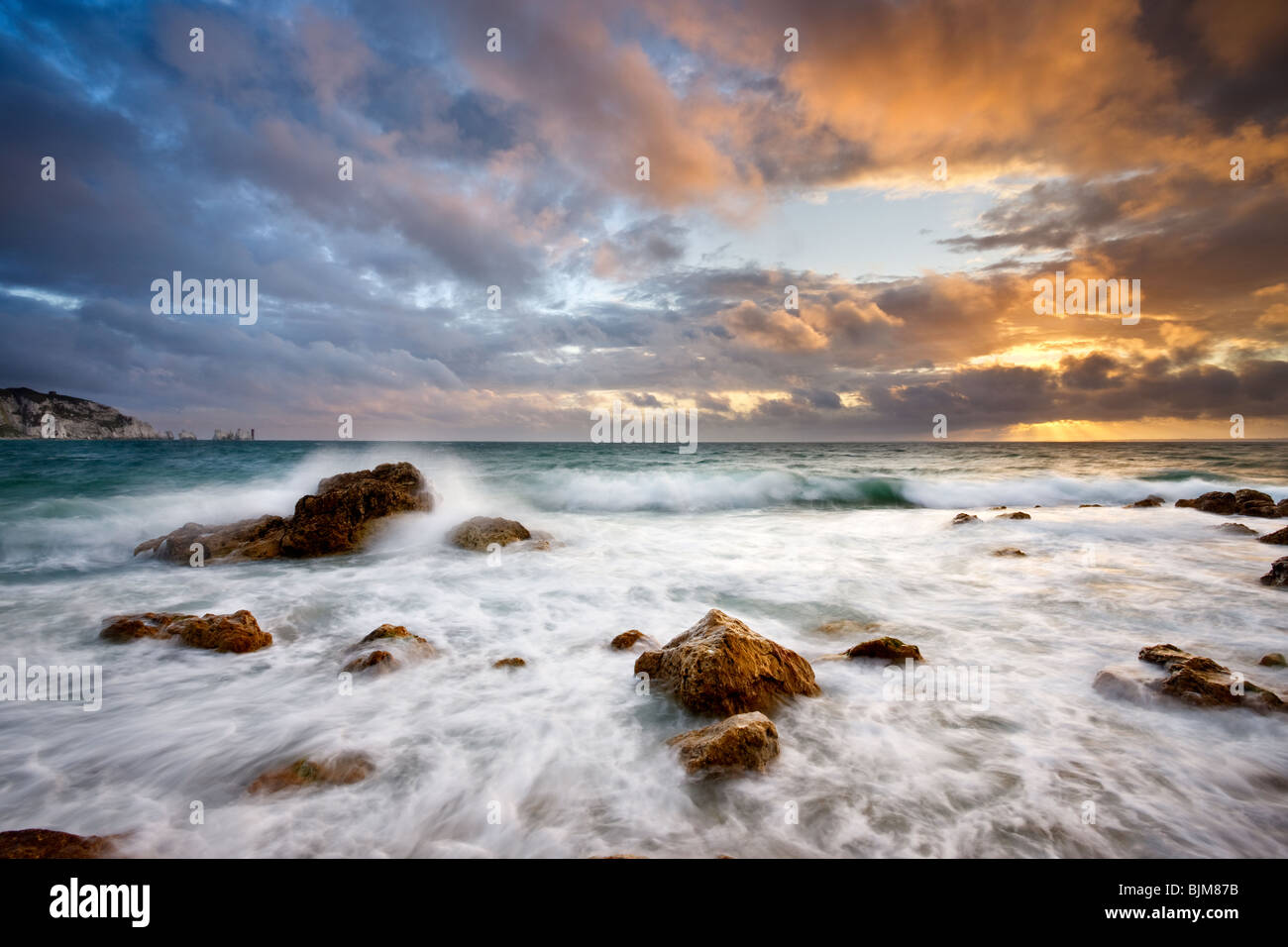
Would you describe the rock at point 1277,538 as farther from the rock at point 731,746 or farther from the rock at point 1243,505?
the rock at point 731,746

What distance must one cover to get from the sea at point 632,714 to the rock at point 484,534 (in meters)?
0.45

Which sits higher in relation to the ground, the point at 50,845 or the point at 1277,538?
the point at 1277,538

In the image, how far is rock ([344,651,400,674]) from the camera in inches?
219

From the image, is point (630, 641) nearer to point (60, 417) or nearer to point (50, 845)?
point (50, 845)

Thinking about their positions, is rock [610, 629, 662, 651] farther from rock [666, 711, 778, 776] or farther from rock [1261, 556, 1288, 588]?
rock [1261, 556, 1288, 588]

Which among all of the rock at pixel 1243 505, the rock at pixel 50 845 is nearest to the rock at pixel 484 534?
the rock at pixel 50 845

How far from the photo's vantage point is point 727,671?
14.8ft

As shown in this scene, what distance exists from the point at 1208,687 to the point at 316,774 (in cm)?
739

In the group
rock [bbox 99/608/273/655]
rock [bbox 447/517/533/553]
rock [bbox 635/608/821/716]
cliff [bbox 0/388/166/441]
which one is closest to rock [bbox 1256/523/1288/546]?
→ rock [bbox 635/608/821/716]

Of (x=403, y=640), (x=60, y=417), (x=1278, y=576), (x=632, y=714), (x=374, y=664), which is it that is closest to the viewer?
(x=632, y=714)

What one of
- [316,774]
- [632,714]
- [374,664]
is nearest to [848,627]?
[632,714]

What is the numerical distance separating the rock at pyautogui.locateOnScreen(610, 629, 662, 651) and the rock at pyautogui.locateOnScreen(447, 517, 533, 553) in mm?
6386
